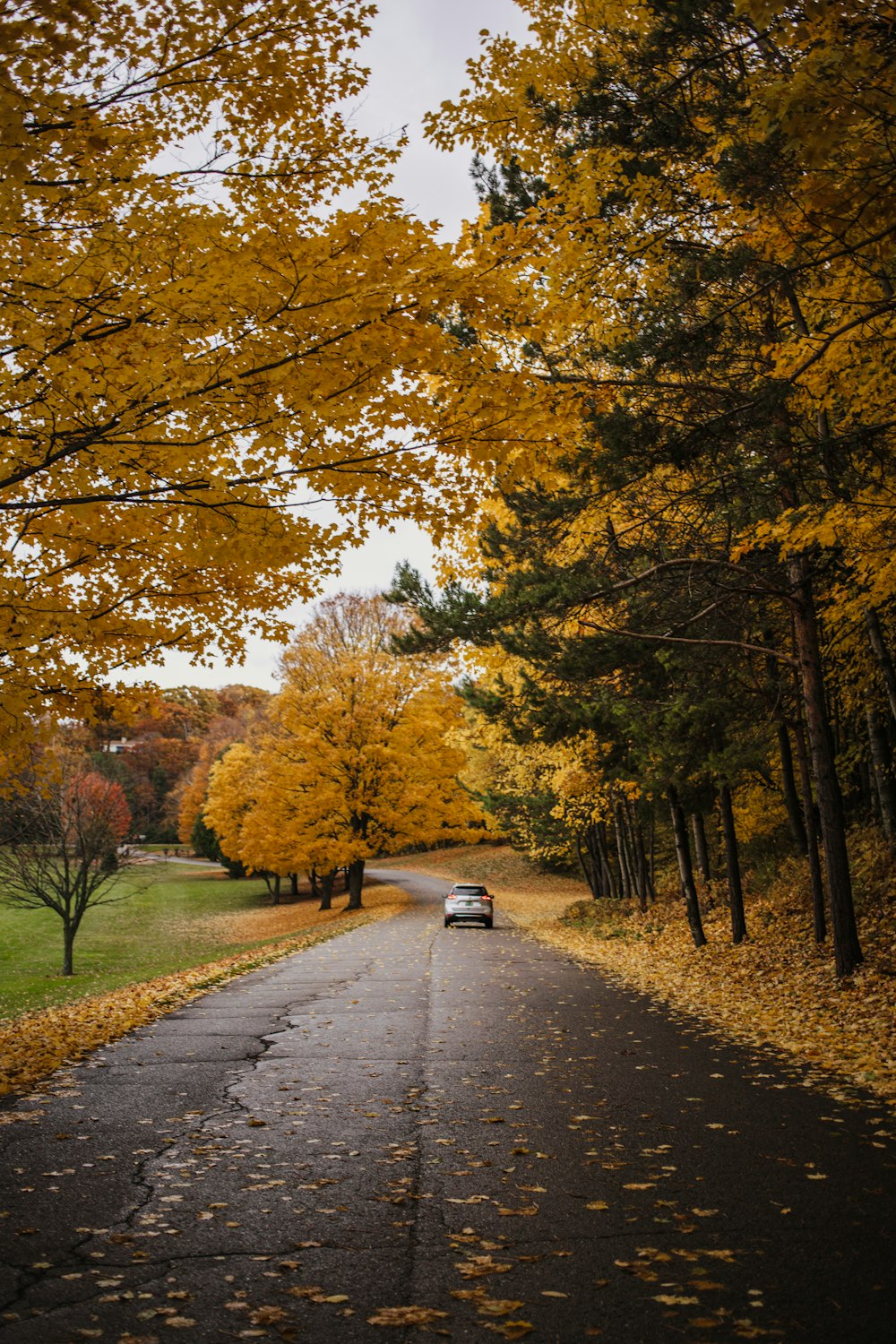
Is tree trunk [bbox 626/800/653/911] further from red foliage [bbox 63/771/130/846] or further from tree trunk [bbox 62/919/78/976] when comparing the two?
tree trunk [bbox 62/919/78/976]

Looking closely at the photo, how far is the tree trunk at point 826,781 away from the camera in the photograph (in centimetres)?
957

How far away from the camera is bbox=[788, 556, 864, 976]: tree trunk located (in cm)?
957

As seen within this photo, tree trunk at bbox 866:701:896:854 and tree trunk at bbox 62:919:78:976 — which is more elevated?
tree trunk at bbox 866:701:896:854

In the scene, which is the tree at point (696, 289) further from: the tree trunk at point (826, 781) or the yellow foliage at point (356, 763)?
the yellow foliage at point (356, 763)

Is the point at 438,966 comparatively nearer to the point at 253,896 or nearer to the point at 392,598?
the point at 392,598

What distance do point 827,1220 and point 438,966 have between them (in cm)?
1071

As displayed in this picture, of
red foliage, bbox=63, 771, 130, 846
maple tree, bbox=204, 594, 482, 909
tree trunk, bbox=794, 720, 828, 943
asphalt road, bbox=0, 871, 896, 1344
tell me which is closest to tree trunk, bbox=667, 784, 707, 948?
tree trunk, bbox=794, 720, 828, 943

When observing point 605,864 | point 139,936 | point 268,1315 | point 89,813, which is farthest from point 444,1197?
point 139,936

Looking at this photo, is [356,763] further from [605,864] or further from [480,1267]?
[480,1267]

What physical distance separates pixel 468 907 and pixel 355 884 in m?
10.1

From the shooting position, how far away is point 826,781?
9.70 m

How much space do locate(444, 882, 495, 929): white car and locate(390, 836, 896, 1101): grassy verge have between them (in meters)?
1.66

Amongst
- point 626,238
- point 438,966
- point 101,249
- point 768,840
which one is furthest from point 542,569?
point 768,840

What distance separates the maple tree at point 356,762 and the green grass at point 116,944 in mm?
4235
